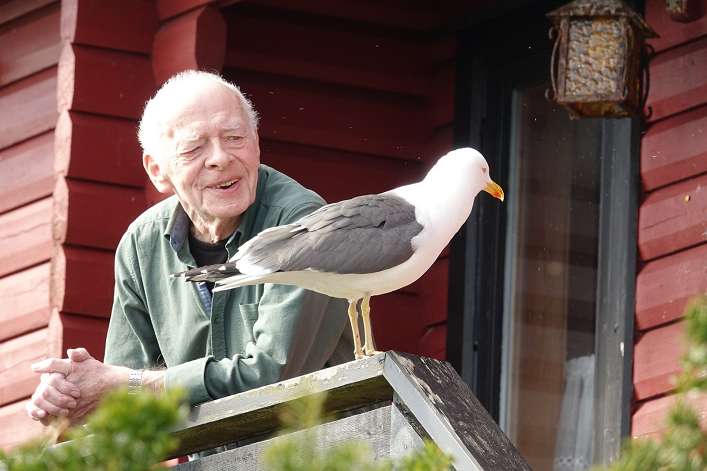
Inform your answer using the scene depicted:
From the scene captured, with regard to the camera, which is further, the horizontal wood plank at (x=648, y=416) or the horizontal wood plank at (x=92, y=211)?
the horizontal wood plank at (x=92, y=211)

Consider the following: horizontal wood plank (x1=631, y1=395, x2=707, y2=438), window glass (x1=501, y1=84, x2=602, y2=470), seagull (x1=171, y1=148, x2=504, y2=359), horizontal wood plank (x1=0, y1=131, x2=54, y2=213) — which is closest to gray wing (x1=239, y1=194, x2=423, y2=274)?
seagull (x1=171, y1=148, x2=504, y2=359)

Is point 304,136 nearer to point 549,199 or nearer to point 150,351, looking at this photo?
point 549,199

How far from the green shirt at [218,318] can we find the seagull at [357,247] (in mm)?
160

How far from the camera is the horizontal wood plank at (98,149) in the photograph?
433 cm

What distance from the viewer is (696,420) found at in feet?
3.84

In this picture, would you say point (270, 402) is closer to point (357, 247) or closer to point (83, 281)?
point (357, 247)

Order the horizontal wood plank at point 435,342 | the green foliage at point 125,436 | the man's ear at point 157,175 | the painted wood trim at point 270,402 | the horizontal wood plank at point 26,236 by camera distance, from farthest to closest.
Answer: the horizontal wood plank at point 435,342, the horizontal wood plank at point 26,236, the man's ear at point 157,175, the painted wood trim at point 270,402, the green foliage at point 125,436

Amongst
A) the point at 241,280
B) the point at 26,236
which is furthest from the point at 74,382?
the point at 26,236

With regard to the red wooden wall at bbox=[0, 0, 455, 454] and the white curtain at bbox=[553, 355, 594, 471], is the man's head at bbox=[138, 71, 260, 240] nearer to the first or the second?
the red wooden wall at bbox=[0, 0, 455, 454]

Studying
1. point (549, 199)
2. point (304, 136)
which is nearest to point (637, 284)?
point (549, 199)

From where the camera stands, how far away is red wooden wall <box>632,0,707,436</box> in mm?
3975

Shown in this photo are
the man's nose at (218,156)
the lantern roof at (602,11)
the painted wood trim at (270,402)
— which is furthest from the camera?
the lantern roof at (602,11)

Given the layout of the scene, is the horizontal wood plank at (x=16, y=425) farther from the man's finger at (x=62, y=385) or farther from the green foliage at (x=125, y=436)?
the green foliage at (x=125, y=436)

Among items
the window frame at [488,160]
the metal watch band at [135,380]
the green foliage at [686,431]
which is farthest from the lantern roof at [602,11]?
the green foliage at [686,431]
